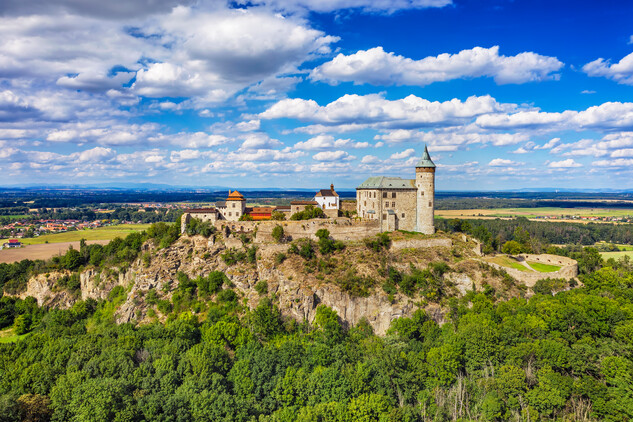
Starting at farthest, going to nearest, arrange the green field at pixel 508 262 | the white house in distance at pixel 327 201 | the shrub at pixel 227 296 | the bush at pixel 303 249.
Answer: the white house in distance at pixel 327 201
the bush at pixel 303 249
the green field at pixel 508 262
the shrub at pixel 227 296

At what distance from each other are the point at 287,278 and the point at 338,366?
799 inches

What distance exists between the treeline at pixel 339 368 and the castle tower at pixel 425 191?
19475 millimetres

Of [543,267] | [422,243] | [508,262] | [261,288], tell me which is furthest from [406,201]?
[261,288]

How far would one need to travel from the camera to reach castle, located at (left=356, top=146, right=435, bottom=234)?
7038 centimetres

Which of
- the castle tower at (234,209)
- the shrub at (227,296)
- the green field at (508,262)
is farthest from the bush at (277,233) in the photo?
the green field at (508,262)

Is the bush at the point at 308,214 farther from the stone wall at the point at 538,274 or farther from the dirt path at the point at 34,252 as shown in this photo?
the dirt path at the point at 34,252

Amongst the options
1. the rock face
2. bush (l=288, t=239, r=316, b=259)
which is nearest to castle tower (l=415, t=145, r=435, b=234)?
the rock face

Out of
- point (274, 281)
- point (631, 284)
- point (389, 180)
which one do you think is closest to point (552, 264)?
point (631, 284)

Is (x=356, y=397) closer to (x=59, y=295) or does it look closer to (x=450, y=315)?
(x=450, y=315)

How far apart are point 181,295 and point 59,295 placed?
2681 centimetres

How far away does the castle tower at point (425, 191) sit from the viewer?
70375mm

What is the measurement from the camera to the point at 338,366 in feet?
137

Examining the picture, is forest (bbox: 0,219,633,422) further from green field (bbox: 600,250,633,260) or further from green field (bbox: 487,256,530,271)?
green field (bbox: 600,250,633,260)

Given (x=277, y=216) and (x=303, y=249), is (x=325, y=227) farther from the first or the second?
(x=277, y=216)
